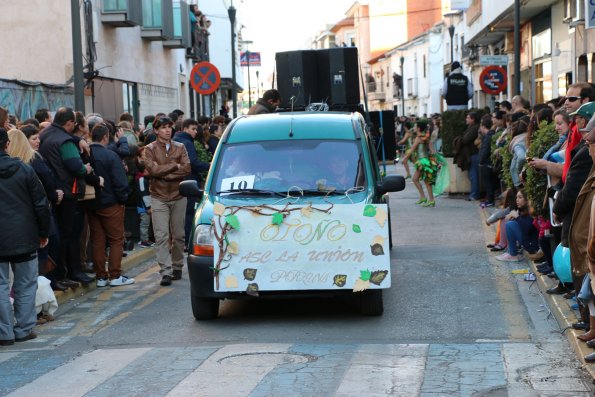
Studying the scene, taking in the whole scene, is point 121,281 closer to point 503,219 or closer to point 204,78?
point 503,219

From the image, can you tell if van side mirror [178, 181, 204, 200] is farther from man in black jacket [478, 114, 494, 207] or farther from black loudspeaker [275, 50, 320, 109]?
man in black jacket [478, 114, 494, 207]

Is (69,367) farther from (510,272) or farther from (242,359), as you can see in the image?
(510,272)

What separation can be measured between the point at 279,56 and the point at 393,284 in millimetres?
8414

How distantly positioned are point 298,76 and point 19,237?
34.7 ft

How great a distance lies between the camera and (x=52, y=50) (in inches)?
986

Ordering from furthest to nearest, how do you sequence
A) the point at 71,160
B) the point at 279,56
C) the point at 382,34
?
the point at 382,34
the point at 279,56
the point at 71,160

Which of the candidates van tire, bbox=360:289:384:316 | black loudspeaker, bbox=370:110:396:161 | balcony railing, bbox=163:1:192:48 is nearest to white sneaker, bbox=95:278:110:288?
van tire, bbox=360:289:384:316

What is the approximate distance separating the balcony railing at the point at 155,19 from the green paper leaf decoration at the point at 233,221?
22.8 meters

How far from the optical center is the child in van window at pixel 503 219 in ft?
46.2

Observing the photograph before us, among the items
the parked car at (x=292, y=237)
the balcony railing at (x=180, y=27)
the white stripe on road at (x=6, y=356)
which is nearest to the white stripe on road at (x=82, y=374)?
the white stripe on road at (x=6, y=356)

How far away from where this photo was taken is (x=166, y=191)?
1314 centimetres

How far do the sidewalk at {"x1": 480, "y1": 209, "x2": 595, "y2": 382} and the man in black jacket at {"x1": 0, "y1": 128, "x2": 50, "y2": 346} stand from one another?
4837 mm

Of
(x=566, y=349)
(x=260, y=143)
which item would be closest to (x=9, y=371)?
(x=260, y=143)

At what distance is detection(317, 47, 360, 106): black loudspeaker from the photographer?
760 inches
